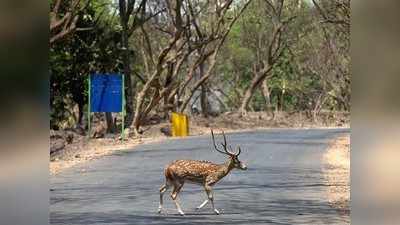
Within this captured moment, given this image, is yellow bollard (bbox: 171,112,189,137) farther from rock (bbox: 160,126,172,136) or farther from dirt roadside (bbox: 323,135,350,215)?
dirt roadside (bbox: 323,135,350,215)

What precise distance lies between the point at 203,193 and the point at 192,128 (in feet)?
22.6

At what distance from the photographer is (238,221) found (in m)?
5.39

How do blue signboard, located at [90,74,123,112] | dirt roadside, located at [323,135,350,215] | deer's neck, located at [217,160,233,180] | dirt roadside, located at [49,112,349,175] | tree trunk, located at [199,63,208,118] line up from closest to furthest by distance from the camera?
deer's neck, located at [217,160,233,180] → dirt roadside, located at [323,135,350,215] → blue signboard, located at [90,74,123,112] → dirt roadside, located at [49,112,349,175] → tree trunk, located at [199,63,208,118]

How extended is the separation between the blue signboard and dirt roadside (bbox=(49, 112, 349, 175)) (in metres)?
0.91

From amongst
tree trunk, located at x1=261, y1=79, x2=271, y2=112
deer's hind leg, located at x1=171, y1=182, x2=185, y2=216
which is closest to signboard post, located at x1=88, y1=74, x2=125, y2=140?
deer's hind leg, located at x1=171, y1=182, x2=185, y2=216

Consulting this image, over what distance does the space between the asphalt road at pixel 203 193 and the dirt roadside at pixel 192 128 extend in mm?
1533

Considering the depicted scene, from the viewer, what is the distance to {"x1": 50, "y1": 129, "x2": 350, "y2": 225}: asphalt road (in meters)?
5.62

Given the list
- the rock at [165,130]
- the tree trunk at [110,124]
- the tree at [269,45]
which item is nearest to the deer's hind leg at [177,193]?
the tree at [269,45]

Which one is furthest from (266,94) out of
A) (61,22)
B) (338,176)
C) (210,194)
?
(210,194)

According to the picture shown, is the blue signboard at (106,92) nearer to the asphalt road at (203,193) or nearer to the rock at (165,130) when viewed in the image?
the asphalt road at (203,193)

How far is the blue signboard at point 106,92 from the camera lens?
969cm

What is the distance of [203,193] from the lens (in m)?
6.22

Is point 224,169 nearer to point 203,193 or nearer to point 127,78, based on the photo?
point 203,193
